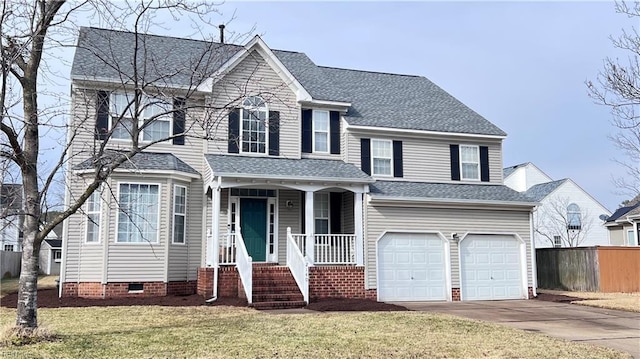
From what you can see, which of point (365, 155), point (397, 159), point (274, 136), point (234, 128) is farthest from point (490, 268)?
point (234, 128)

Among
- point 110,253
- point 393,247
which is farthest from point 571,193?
point 110,253

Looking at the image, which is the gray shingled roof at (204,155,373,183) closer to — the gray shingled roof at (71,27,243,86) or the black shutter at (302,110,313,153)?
the black shutter at (302,110,313,153)

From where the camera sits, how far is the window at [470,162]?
829 inches

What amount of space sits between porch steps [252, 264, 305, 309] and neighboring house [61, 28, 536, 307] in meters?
0.04

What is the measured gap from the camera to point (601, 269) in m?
21.2

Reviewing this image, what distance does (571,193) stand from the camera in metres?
37.9

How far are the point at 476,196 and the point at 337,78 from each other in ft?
24.1

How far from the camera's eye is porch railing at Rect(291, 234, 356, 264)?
1728 centimetres

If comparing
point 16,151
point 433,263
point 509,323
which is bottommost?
point 509,323

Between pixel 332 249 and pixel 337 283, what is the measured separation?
1.10 m

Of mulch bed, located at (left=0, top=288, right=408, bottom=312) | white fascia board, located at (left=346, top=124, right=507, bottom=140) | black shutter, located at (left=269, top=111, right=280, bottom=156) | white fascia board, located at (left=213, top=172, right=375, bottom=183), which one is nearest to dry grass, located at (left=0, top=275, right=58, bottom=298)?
mulch bed, located at (left=0, top=288, right=408, bottom=312)

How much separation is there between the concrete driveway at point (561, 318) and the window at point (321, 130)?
5.89 m

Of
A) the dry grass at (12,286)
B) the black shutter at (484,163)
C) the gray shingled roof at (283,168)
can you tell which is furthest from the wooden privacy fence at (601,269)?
the dry grass at (12,286)

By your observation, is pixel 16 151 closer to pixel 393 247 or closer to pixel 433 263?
pixel 393 247
